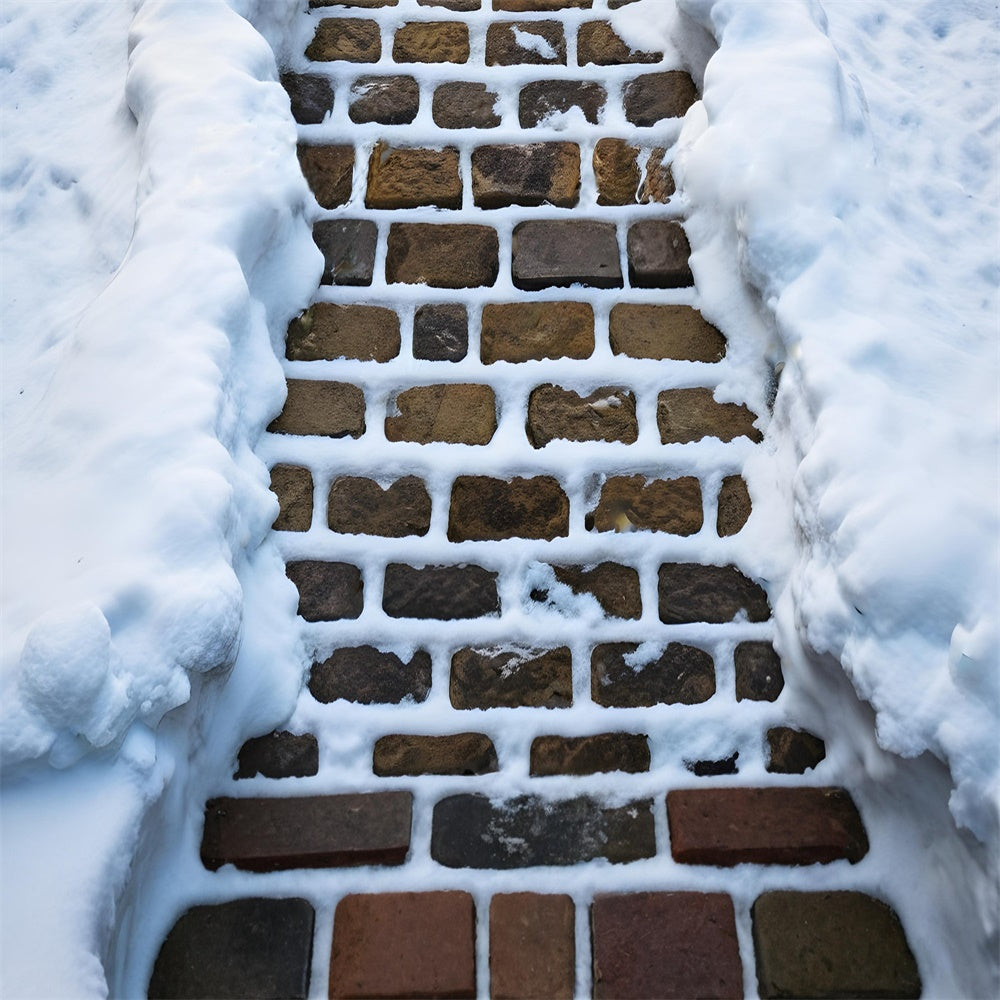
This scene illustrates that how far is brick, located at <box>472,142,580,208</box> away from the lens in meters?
1.17

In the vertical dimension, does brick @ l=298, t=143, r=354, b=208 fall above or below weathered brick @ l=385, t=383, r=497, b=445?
above

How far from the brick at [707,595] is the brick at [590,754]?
12cm

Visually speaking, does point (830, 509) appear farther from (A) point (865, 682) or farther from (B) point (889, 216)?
(B) point (889, 216)

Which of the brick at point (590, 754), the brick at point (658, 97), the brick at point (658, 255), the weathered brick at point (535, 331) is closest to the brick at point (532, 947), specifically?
the brick at point (590, 754)

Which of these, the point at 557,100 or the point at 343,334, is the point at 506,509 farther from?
the point at 557,100

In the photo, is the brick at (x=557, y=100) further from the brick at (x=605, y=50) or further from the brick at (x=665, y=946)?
→ the brick at (x=665, y=946)

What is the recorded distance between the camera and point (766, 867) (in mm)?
888

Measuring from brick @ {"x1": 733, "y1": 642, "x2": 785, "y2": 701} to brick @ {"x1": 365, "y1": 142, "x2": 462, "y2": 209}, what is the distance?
0.56 metres

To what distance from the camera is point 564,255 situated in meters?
1.13

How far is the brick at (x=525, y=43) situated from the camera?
50.5 inches

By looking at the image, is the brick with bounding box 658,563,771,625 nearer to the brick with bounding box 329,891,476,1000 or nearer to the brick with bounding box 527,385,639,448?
the brick with bounding box 527,385,639,448

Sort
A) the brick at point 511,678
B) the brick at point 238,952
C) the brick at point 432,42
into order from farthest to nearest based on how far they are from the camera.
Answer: the brick at point 432,42
the brick at point 511,678
the brick at point 238,952

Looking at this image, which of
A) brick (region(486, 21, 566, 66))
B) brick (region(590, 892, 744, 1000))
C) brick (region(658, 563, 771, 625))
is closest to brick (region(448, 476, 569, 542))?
brick (region(658, 563, 771, 625))

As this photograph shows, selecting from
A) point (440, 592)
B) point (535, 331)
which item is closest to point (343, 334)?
point (535, 331)
